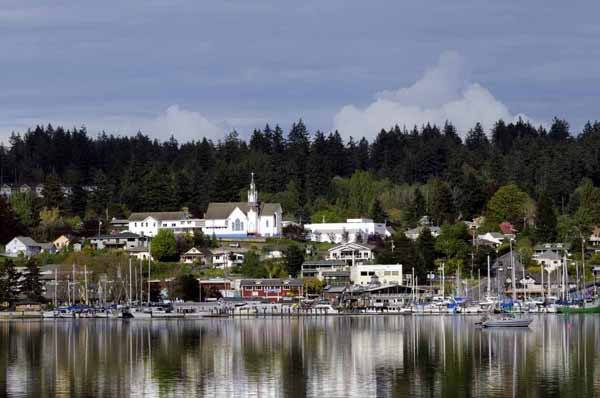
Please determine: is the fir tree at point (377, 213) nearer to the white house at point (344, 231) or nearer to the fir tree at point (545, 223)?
the white house at point (344, 231)

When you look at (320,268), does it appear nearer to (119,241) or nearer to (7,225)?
(119,241)

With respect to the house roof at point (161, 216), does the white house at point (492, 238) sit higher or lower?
lower

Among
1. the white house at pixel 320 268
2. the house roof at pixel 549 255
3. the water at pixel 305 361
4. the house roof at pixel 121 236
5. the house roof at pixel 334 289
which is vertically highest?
the house roof at pixel 121 236

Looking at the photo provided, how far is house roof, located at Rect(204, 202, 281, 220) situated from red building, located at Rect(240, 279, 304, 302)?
18482mm

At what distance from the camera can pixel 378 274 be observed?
3903 inches

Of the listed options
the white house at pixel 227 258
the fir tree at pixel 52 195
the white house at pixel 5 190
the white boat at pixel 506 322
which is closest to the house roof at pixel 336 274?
A: the white house at pixel 227 258

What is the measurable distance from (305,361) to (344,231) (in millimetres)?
70278

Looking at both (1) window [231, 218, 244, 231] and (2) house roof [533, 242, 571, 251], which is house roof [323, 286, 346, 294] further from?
(1) window [231, 218, 244, 231]

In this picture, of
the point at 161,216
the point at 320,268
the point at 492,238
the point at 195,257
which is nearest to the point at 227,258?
the point at 195,257

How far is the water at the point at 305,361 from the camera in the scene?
119 ft

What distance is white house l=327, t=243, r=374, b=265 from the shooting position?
347 ft

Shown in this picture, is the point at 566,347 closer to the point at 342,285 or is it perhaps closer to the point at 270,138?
the point at 342,285

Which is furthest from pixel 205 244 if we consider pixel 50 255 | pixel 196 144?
pixel 196 144

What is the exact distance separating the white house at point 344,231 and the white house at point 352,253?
762cm
